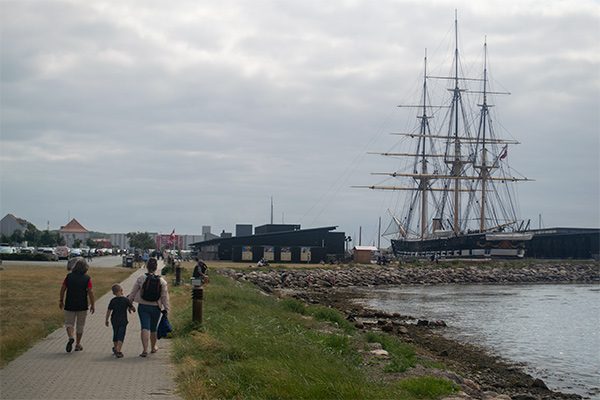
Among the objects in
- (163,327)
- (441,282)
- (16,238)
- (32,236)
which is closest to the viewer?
(163,327)

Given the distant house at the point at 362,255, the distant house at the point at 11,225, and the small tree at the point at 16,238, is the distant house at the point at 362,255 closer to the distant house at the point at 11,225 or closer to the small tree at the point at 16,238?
the small tree at the point at 16,238

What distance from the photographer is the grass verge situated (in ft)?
47.2

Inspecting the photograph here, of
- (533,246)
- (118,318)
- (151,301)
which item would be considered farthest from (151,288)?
(533,246)

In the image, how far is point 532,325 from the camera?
33.2 m

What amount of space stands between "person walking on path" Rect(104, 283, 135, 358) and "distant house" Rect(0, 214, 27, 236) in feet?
481

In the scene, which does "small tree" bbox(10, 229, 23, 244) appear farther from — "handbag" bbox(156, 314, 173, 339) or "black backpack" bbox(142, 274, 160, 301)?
"black backpack" bbox(142, 274, 160, 301)

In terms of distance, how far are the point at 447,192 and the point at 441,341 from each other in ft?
358

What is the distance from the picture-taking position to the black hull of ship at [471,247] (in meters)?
112

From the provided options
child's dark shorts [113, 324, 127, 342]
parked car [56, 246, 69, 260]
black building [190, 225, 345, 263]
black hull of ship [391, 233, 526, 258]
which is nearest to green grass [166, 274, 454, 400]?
child's dark shorts [113, 324, 127, 342]

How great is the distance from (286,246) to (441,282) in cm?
1751

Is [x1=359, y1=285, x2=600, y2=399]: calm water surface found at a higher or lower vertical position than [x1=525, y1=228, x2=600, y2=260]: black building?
lower

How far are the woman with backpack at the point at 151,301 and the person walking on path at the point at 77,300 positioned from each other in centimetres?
89

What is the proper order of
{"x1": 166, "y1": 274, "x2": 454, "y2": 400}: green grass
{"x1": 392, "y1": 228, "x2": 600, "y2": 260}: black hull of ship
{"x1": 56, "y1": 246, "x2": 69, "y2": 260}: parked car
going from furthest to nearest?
{"x1": 392, "y1": 228, "x2": 600, "y2": 260}: black hull of ship
{"x1": 56, "y1": 246, "x2": 69, "y2": 260}: parked car
{"x1": 166, "y1": 274, "x2": 454, "y2": 400}: green grass

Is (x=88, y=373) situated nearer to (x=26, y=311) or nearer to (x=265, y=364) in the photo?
(x=265, y=364)
